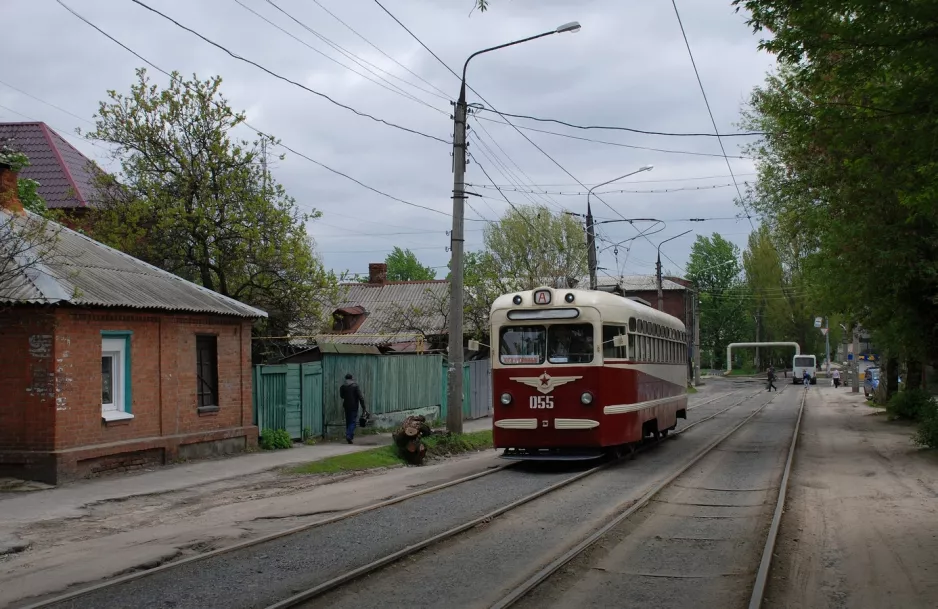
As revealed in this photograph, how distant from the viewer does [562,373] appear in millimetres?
14836

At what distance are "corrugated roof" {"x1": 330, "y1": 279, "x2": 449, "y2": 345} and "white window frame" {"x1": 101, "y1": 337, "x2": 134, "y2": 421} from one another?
20202 millimetres

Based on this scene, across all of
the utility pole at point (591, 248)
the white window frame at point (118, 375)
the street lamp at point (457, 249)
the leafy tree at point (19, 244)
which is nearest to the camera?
the leafy tree at point (19, 244)

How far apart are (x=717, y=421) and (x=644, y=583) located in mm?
22229

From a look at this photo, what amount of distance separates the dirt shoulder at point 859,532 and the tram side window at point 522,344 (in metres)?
4.47

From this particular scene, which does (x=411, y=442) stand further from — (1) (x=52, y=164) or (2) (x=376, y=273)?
(2) (x=376, y=273)

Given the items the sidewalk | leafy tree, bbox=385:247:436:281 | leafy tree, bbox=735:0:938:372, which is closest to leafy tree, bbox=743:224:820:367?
leafy tree, bbox=385:247:436:281

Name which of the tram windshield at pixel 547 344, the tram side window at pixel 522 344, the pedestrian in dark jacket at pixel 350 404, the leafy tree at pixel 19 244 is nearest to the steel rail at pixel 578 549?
the tram windshield at pixel 547 344

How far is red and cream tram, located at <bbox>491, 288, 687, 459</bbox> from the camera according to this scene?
14.7m

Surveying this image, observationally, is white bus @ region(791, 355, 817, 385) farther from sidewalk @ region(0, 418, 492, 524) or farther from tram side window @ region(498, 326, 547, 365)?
tram side window @ region(498, 326, 547, 365)

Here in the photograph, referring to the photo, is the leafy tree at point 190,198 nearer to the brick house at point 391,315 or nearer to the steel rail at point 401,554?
the brick house at point 391,315

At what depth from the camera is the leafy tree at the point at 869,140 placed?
7160 mm

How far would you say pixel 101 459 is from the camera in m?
14.4

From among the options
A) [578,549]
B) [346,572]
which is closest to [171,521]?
[346,572]

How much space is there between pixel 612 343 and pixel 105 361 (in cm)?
846
